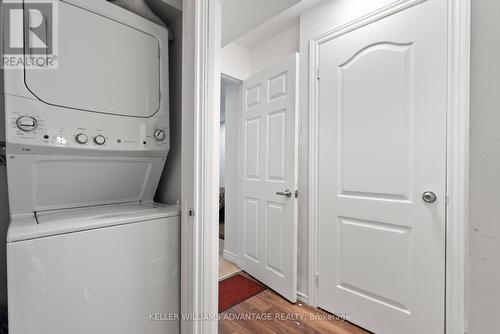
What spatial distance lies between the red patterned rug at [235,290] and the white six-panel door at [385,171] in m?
0.63

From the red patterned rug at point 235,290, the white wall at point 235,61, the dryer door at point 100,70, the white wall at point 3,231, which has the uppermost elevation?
the white wall at point 235,61

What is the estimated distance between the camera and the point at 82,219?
3.08ft

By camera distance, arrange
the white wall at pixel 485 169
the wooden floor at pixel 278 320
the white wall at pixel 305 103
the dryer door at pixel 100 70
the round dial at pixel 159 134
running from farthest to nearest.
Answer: the white wall at pixel 305 103, the wooden floor at pixel 278 320, the round dial at pixel 159 134, the dryer door at pixel 100 70, the white wall at pixel 485 169

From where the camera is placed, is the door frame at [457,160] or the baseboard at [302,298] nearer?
the door frame at [457,160]

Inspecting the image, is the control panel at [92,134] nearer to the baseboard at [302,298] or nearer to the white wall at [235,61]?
the white wall at [235,61]

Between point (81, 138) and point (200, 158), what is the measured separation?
0.50 m

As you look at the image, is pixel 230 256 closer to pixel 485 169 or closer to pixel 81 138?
pixel 81 138

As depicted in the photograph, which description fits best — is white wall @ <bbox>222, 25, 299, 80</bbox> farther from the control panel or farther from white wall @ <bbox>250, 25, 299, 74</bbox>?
the control panel

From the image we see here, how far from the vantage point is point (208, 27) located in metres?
1.07

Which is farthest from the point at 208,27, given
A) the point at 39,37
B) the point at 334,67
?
the point at 334,67

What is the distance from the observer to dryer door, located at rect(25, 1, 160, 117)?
91cm

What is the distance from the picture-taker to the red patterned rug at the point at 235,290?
1.95 metres

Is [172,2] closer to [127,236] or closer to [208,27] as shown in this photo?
[208,27]

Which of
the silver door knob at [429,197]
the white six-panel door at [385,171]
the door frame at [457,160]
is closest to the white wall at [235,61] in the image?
the white six-panel door at [385,171]
